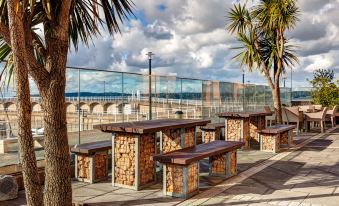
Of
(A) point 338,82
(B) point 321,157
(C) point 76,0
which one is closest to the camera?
(C) point 76,0

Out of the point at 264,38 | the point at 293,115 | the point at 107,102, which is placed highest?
the point at 264,38

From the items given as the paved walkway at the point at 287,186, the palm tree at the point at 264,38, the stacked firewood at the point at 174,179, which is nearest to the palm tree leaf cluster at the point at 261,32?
the palm tree at the point at 264,38

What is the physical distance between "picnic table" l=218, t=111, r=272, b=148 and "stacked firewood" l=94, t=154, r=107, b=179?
13.8 feet

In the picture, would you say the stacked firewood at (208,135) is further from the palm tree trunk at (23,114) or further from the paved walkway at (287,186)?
the palm tree trunk at (23,114)

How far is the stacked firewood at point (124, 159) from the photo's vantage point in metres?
5.38

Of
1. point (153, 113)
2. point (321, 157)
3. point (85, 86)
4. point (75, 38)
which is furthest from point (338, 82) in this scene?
point (75, 38)

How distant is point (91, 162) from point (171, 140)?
5.32 feet

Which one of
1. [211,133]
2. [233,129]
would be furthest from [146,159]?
[233,129]

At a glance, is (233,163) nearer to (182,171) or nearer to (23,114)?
(182,171)

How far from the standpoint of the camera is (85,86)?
6.39 meters

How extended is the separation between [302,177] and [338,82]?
14196 millimetres

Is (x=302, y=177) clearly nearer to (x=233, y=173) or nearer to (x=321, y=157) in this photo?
(x=233, y=173)

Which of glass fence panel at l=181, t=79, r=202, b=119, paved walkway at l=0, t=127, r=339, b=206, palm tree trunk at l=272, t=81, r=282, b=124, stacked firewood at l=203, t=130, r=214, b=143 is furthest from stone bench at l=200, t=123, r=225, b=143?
palm tree trunk at l=272, t=81, r=282, b=124

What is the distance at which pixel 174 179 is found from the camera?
497 centimetres
